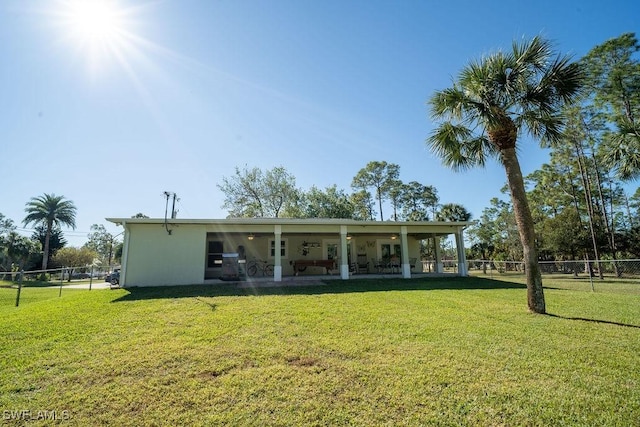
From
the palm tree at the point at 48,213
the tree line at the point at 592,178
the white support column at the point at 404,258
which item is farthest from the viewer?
the palm tree at the point at 48,213

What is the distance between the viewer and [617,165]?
10.6 meters

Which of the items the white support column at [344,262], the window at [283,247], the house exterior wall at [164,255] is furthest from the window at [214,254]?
the white support column at [344,262]

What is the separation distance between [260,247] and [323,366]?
12.3 meters

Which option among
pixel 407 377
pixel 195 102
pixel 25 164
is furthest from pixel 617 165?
pixel 25 164

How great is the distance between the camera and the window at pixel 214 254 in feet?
48.9

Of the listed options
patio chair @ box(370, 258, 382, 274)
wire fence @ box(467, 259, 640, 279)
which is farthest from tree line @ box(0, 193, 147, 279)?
wire fence @ box(467, 259, 640, 279)

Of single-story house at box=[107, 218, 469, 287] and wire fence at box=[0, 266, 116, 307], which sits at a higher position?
single-story house at box=[107, 218, 469, 287]

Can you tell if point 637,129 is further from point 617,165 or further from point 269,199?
point 269,199

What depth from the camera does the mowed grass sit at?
2.57 meters

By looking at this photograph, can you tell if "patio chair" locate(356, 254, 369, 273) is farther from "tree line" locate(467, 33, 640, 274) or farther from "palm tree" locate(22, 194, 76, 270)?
"palm tree" locate(22, 194, 76, 270)

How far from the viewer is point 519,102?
6980 mm

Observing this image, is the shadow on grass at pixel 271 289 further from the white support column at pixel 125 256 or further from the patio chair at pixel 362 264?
the patio chair at pixel 362 264

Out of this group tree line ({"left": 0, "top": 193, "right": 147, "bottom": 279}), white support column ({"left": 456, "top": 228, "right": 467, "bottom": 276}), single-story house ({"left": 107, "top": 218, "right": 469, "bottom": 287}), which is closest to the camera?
single-story house ({"left": 107, "top": 218, "right": 469, "bottom": 287})

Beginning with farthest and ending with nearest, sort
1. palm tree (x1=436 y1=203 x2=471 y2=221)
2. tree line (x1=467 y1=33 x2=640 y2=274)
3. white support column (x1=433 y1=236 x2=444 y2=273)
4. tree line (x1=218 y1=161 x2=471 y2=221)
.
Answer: palm tree (x1=436 y1=203 x2=471 y2=221), tree line (x1=218 y1=161 x2=471 y2=221), white support column (x1=433 y1=236 x2=444 y2=273), tree line (x1=467 y1=33 x2=640 y2=274)
